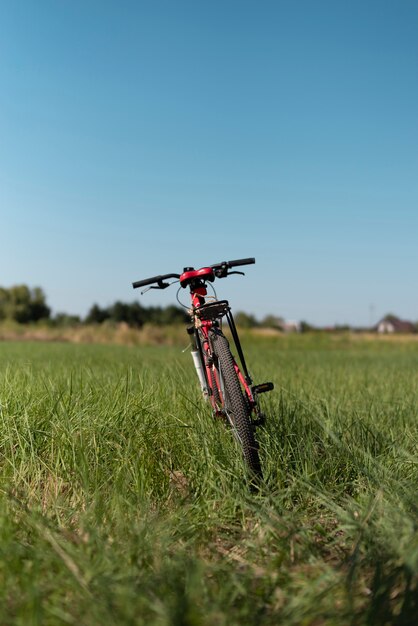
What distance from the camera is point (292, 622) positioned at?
2.00m

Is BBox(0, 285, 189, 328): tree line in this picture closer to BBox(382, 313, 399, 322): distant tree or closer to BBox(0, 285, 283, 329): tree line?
BBox(0, 285, 283, 329): tree line

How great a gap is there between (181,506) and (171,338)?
26383 millimetres

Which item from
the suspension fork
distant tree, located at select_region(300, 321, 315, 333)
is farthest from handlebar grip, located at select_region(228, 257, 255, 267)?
distant tree, located at select_region(300, 321, 315, 333)

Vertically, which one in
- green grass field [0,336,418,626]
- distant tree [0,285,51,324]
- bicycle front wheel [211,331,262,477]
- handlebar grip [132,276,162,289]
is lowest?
green grass field [0,336,418,626]

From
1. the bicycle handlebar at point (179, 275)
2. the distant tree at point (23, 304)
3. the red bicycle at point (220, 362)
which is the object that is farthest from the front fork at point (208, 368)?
the distant tree at point (23, 304)

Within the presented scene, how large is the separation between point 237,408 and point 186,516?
2.27ft

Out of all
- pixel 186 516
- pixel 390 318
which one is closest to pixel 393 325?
pixel 390 318

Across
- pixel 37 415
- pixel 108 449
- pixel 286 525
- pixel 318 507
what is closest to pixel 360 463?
pixel 318 507

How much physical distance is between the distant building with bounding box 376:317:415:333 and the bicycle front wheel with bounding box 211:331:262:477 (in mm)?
89307

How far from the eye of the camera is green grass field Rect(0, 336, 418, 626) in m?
2.10

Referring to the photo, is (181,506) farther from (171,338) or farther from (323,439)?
(171,338)

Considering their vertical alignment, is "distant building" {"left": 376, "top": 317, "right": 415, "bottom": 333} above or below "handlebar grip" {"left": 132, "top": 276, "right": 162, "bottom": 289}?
below

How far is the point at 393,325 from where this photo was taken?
93.5 m

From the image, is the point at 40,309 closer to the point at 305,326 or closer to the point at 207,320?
the point at 305,326
